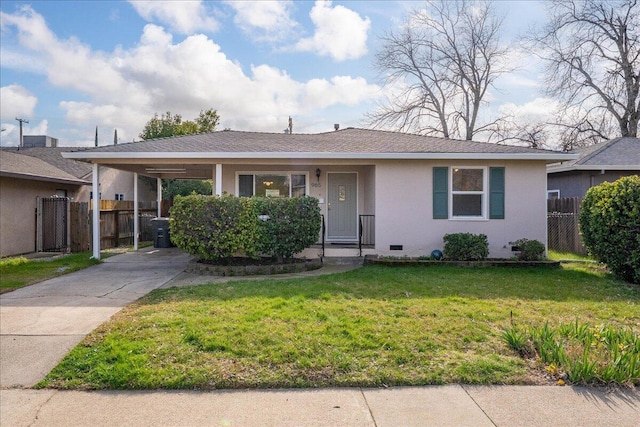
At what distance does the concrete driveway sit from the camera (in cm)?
411

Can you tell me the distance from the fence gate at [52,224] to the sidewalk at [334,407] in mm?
11468

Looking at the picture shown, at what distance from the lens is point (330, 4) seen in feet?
34.8

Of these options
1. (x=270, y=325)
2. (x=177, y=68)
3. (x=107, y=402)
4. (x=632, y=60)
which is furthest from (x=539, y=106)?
(x=107, y=402)

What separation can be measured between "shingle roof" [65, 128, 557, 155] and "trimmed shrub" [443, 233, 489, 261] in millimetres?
2158

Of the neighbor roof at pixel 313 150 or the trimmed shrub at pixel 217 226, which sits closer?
the trimmed shrub at pixel 217 226

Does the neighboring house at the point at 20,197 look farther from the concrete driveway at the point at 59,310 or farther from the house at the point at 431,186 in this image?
the concrete driveway at the point at 59,310

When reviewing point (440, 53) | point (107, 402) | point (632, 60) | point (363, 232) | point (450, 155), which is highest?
point (440, 53)

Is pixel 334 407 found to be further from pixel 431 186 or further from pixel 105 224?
pixel 105 224

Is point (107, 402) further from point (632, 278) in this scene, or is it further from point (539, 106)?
point (539, 106)

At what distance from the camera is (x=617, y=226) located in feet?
25.0

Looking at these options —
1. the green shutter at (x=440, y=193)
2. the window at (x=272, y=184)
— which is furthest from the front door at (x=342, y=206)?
the green shutter at (x=440, y=193)

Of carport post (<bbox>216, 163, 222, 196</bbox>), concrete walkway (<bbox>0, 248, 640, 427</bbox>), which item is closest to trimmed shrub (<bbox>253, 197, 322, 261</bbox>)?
carport post (<bbox>216, 163, 222, 196</bbox>)

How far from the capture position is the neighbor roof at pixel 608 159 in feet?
44.1

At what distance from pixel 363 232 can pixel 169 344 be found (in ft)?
26.4
